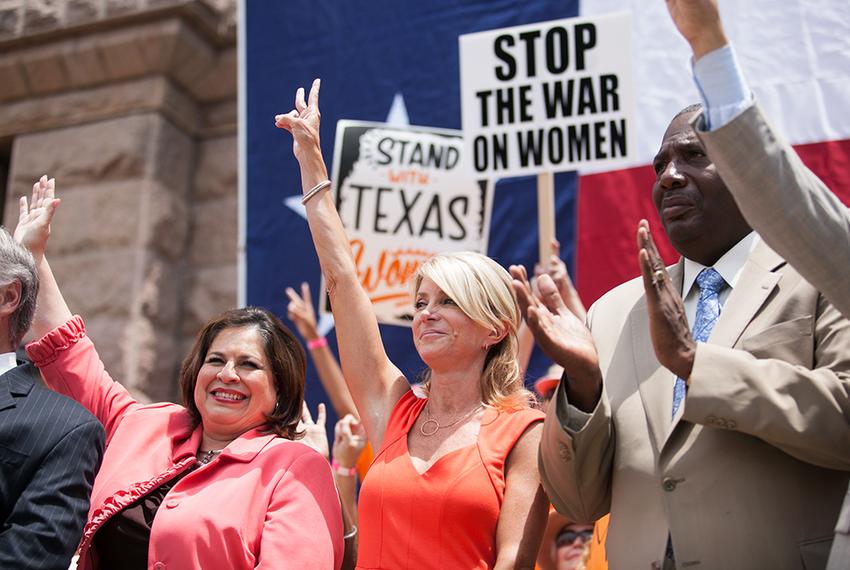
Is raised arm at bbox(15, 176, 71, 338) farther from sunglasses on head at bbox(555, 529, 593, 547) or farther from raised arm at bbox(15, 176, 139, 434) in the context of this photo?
sunglasses on head at bbox(555, 529, 593, 547)

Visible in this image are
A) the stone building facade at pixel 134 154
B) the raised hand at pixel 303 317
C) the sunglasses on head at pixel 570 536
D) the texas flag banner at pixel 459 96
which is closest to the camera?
the sunglasses on head at pixel 570 536

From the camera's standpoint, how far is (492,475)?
2270 mm

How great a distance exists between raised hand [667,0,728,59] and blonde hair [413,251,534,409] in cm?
95

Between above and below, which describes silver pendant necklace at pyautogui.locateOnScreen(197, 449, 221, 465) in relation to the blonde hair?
below

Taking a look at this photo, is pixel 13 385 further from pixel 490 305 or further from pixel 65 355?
pixel 490 305

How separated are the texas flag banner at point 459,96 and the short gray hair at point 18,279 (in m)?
2.11

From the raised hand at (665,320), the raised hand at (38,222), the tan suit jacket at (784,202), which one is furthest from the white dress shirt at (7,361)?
the tan suit jacket at (784,202)

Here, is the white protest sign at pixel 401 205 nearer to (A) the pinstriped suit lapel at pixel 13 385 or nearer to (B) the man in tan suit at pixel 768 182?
(A) the pinstriped suit lapel at pixel 13 385

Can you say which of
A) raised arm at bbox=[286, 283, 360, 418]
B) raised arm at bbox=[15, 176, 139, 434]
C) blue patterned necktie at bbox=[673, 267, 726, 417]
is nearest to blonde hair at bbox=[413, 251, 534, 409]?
blue patterned necktie at bbox=[673, 267, 726, 417]

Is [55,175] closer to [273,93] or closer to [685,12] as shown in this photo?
[273,93]

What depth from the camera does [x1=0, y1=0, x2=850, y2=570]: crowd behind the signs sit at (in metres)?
1.72

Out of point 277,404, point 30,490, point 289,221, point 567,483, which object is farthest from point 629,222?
point 30,490

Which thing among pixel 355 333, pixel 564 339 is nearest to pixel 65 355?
pixel 355 333

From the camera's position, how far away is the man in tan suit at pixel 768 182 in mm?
1629
